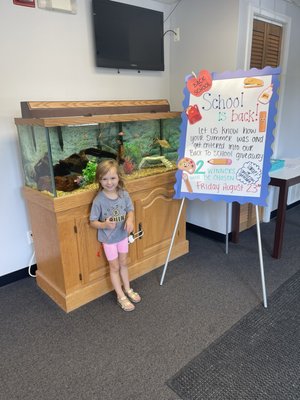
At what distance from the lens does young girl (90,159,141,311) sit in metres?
1.96

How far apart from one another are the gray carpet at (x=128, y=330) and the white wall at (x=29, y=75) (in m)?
0.53

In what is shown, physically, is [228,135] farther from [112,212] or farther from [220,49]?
[220,49]

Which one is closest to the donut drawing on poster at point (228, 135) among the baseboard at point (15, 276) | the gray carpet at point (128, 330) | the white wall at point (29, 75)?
the gray carpet at point (128, 330)

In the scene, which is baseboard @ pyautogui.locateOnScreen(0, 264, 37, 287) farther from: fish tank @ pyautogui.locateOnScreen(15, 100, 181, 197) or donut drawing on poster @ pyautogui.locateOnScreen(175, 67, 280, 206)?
donut drawing on poster @ pyautogui.locateOnScreen(175, 67, 280, 206)

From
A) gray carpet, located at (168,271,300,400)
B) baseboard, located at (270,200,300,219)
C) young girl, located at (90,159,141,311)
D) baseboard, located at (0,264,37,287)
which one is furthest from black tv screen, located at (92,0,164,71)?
gray carpet, located at (168,271,300,400)

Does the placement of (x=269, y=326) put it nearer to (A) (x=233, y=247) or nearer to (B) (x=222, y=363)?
(B) (x=222, y=363)

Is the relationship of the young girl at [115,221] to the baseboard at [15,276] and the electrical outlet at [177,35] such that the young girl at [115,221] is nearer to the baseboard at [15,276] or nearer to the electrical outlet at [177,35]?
the baseboard at [15,276]

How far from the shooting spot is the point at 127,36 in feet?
8.59

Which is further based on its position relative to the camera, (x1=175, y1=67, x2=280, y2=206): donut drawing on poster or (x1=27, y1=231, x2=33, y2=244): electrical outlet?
(x1=27, y1=231, x2=33, y2=244): electrical outlet

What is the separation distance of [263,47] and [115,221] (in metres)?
2.27

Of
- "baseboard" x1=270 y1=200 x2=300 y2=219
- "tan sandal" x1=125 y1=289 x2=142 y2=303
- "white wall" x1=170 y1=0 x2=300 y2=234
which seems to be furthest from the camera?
"baseboard" x1=270 y1=200 x2=300 y2=219

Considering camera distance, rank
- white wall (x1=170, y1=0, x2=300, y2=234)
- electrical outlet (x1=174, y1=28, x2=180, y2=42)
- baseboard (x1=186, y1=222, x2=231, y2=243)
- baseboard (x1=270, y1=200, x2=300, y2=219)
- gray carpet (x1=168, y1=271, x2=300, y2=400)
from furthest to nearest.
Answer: baseboard (x1=270, y1=200, x2=300, y2=219) < baseboard (x1=186, y1=222, x2=231, y2=243) < electrical outlet (x1=174, y1=28, x2=180, y2=42) < white wall (x1=170, y1=0, x2=300, y2=234) < gray carpet (x1=168, y1=271, x2=300, y2=400)

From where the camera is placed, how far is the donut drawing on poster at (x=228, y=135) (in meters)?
1.93

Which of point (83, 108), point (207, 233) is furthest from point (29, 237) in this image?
point (207, 233)
